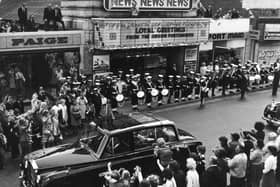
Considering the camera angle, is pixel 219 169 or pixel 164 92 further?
pixel 164 92

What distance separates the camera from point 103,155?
8781 mm

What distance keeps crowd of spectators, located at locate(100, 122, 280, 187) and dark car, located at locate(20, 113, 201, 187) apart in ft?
1.53

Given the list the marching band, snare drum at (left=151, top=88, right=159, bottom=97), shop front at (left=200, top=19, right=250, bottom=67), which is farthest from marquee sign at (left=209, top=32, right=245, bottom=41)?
snare drum at (left=151, top=88, right=159, bottom=97)

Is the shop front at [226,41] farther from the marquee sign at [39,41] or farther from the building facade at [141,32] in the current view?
the marquee sign at [39,41]

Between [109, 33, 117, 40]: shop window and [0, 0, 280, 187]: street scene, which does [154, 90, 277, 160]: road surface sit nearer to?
[0, 0, 280, 187]: street scene

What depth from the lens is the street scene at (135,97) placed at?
28.0 feet

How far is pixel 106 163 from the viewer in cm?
870

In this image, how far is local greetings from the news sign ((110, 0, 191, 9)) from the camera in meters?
18.6

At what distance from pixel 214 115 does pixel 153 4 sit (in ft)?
22.7

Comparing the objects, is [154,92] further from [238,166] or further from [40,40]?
[238,166]

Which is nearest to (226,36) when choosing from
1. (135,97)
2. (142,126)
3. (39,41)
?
(135,97)

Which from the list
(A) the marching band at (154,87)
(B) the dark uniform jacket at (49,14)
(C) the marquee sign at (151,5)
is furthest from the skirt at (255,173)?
(B) the dark uniform jacket at (49,14)

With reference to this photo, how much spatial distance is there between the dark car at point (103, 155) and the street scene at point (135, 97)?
25 mm

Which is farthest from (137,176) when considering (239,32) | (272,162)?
(239,32)
